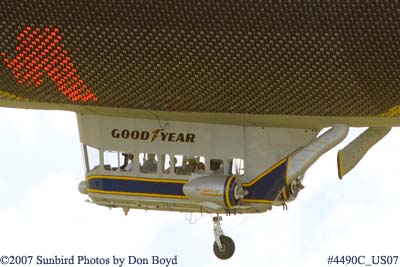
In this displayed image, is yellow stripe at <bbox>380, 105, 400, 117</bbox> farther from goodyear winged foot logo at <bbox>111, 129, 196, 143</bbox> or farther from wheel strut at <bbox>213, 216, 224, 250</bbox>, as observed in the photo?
wheel strut at <bbox>213, 216, 224, 250</bbox>

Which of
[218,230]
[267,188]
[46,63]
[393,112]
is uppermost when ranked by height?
[46,63]

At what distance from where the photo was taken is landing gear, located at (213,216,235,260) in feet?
123

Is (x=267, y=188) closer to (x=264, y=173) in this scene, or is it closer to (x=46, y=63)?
(x=264, y=173)

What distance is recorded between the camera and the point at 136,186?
37.1 m

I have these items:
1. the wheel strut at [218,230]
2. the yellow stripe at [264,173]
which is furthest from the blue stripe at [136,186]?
the yellow stripe at [264,173]

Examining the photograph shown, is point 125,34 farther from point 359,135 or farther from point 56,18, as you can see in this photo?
Answer: point 359,135

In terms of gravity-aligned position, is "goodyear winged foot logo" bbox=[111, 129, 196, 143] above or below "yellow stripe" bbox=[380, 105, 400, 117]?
above

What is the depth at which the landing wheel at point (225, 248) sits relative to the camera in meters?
37.4

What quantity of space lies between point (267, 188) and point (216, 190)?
982 mm

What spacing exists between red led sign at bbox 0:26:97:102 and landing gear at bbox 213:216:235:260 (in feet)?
11.1

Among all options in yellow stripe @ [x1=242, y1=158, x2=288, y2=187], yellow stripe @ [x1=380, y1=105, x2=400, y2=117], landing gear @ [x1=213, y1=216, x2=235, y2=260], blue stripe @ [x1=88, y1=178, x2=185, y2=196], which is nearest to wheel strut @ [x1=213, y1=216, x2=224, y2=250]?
landing gear @ [x1=213, y1=216, x2=235, y2=260]

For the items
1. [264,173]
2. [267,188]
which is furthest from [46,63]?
[267,188]

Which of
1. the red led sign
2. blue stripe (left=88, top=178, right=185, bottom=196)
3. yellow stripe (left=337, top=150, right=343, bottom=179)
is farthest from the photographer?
blue stripe (left=88, top=178, right=185, bottom=196)

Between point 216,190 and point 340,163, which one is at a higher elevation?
point 340,163
